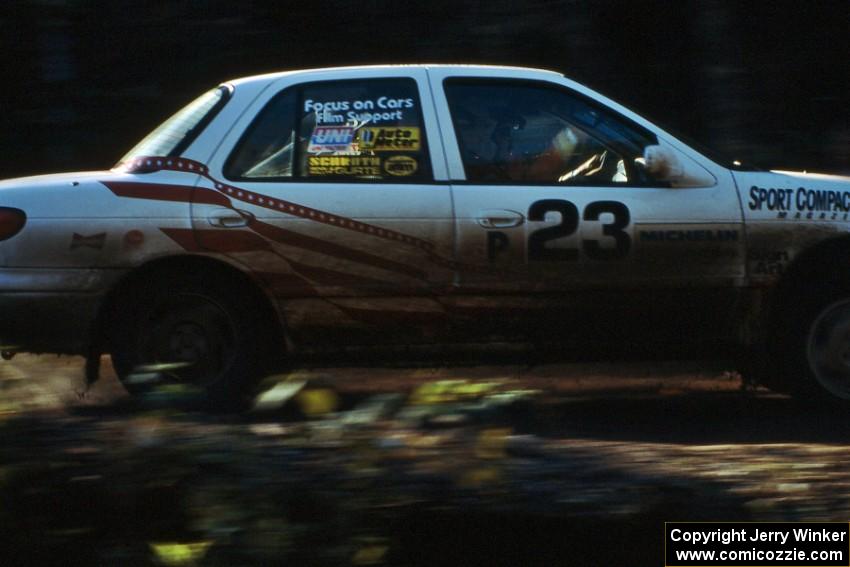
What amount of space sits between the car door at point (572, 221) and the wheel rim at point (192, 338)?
1118 millimetres

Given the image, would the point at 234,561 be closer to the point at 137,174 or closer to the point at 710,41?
the point at 137,174

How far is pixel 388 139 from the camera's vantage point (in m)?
6.02

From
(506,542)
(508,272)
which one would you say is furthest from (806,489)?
(508,272)

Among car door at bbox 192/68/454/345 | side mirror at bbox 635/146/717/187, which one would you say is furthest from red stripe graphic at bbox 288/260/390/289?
side mirror at bbox 635/146/717/187

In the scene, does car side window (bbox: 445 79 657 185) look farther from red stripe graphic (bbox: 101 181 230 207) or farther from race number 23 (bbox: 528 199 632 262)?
red stripe graphic (bbox: 101 181 230 207)

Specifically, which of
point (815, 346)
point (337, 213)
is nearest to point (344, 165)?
point (337, 213)

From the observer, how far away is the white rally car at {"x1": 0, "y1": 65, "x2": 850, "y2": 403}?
578 centimetres

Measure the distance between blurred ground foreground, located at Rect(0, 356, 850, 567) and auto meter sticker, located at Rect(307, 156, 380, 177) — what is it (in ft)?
8.36

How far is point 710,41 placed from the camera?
9820mm

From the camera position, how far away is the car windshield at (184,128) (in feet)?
19.6

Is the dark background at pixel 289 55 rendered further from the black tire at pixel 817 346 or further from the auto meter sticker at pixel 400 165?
the auto meter sticker at pixel 400 165

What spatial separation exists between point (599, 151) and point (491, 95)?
574 millimetres

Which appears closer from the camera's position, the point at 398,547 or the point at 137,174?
the point at 398,547

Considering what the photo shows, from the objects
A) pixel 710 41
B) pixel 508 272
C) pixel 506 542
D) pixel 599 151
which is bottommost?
pixel 506 542
